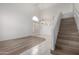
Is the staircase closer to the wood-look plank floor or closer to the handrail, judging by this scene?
the handrail

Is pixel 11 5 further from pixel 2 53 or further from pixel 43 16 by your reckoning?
pixel 2 53

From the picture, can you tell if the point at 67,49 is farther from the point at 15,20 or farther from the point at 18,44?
the point at 15,20

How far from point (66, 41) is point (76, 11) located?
1.49ft

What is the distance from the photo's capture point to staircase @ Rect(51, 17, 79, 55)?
168 cm

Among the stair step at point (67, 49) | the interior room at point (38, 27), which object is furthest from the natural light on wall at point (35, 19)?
the stair step at point (67, 49)

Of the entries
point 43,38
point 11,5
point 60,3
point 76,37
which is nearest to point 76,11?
point 60,3

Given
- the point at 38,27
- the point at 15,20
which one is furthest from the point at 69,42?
the point at 15,20

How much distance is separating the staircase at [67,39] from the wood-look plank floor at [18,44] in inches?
10.5

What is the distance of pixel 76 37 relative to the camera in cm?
168

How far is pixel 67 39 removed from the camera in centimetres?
171

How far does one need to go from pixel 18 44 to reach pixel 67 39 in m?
0.71

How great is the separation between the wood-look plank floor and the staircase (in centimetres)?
27

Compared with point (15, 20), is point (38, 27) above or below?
below

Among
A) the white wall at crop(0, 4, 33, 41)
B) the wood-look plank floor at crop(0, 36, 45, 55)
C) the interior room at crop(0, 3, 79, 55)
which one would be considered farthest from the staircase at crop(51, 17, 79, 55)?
the white wall at crop(0, 4, 33, 41)
